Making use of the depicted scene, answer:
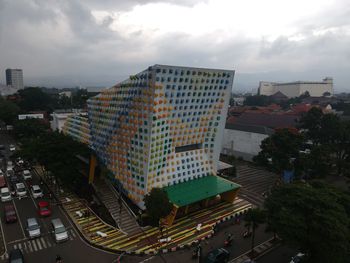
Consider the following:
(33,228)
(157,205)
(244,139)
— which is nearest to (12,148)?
(33,228)

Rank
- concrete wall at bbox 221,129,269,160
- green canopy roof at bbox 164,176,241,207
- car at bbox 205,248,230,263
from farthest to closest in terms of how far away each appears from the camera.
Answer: concrete wall at bbox 221,129,269,160 → green canopy roof at bbox 164,176,241,207 → car at bbox 205,248,230,263

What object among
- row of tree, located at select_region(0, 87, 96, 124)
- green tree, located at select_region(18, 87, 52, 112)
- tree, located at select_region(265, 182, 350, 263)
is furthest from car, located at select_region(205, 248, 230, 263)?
green tree, located at select_region(18, 87, 52, 112)

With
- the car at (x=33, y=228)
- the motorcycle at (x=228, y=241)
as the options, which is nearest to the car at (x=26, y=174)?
the car at (x=33, y=228)

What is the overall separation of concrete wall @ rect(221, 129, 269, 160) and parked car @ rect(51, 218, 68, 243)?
4301 cm

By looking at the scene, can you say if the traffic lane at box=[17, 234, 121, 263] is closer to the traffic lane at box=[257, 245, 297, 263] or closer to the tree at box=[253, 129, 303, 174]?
the traffic lane at box=[257, 245, 297, 263]

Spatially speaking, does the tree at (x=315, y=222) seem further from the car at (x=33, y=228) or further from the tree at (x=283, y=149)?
the car at (x=33, y=228)

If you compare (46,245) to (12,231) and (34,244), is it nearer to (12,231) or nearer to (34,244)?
(34,244)

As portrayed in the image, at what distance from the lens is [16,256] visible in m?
24.3

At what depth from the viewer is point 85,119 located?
150ft

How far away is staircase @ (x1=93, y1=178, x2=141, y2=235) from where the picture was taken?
31.9 m

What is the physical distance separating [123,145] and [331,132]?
4088 centimetres

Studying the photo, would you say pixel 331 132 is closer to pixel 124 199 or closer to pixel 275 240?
pixel 275 240

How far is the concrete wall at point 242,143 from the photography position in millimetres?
61128

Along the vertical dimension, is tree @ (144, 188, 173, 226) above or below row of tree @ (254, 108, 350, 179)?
below
